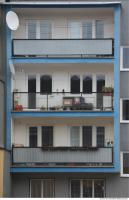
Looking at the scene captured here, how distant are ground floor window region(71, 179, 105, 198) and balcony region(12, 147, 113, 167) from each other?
4.07ft

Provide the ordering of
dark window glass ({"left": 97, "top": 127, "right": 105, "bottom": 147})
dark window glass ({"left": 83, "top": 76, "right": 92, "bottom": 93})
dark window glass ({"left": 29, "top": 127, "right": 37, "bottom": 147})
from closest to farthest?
dark window glass ({"left": 97, "top": 127, "right": 105, "bottom": 147}) < dark window glass ({"left": 29, "top": 127, "right": 37, "bottom": 147}) < dark window glass ({"left": 83, "top": 76, "right": 92, "bottom": 93})

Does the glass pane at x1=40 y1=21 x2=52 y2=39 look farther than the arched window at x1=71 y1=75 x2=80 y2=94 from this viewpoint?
Yes

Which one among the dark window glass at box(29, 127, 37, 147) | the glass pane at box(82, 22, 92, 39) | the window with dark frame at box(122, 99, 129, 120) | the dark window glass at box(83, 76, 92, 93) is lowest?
the dark window glass at box(29, 127, 37, 147)

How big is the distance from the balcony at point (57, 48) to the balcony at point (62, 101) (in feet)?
6.50

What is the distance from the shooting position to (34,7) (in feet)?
109

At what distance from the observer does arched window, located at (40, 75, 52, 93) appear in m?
33.8

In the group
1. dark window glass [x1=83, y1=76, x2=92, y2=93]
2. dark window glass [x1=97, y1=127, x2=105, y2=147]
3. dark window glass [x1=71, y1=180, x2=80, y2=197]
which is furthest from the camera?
dark window glass [x1=83, y1=76, x2=92, y2=93]

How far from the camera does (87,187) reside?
108 ft

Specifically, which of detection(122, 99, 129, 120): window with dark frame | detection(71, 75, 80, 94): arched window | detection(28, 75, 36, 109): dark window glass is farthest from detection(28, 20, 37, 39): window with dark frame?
detection(122, 99, 129, 120): window with dark frame

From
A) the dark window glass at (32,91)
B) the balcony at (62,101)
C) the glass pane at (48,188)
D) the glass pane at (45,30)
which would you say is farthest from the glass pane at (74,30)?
the glass pane at (48,188)

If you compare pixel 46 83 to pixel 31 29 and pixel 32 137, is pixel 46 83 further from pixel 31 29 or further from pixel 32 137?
pixel 31 29

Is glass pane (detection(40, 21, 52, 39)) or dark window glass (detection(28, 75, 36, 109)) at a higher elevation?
glass pane (detection(40, 21, 52, 39))

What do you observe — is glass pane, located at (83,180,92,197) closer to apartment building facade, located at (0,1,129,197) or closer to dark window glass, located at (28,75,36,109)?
apartment building facade, located at (0,1,129,197)

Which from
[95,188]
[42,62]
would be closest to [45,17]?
[42,62]
